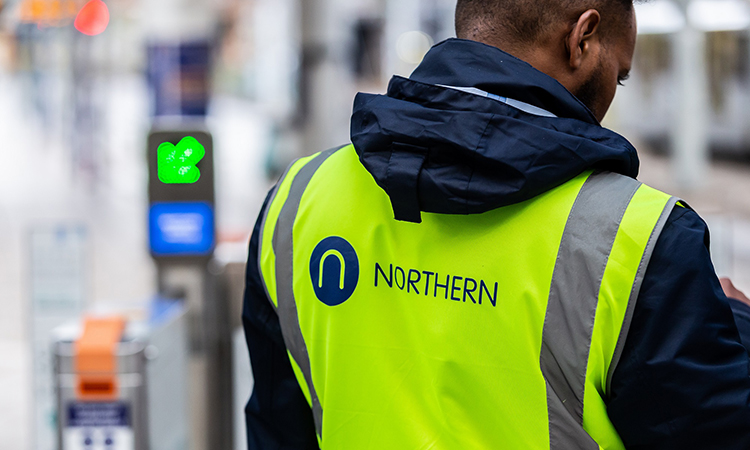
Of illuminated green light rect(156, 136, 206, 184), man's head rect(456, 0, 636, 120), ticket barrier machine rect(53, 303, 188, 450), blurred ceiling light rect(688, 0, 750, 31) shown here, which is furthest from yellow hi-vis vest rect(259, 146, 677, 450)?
blurred ceiling light rect(688, 0, 750, 31)

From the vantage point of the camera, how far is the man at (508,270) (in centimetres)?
109

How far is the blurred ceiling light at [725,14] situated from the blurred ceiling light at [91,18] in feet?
32.2

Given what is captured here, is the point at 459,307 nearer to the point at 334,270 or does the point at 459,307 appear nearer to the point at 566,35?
the point at 334,270

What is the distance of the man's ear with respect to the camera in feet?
4.11

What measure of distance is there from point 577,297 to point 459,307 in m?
0.17

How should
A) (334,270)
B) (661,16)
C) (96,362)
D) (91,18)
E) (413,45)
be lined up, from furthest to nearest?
(413,45), (91,18), (661,16), (96,362), (334,270)

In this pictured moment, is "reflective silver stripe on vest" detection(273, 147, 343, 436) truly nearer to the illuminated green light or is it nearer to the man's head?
the man's head

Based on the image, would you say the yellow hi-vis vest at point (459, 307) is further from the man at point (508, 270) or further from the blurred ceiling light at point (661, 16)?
the blurred ceiling light at point (661, 16)

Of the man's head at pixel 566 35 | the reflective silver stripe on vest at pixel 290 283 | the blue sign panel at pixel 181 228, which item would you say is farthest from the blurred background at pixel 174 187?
Result: the reflective silver stripe on vest at pixel 290 283

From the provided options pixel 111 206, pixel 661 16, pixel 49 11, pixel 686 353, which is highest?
pixel 49 11

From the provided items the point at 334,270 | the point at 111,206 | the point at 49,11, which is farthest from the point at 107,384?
the point at 49,11

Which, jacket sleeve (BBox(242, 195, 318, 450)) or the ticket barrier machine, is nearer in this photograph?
jacket sleeve (BBox(242, 195, 318, 450))

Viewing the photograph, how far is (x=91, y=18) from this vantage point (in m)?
14.9

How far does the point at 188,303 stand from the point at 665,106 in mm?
14921
